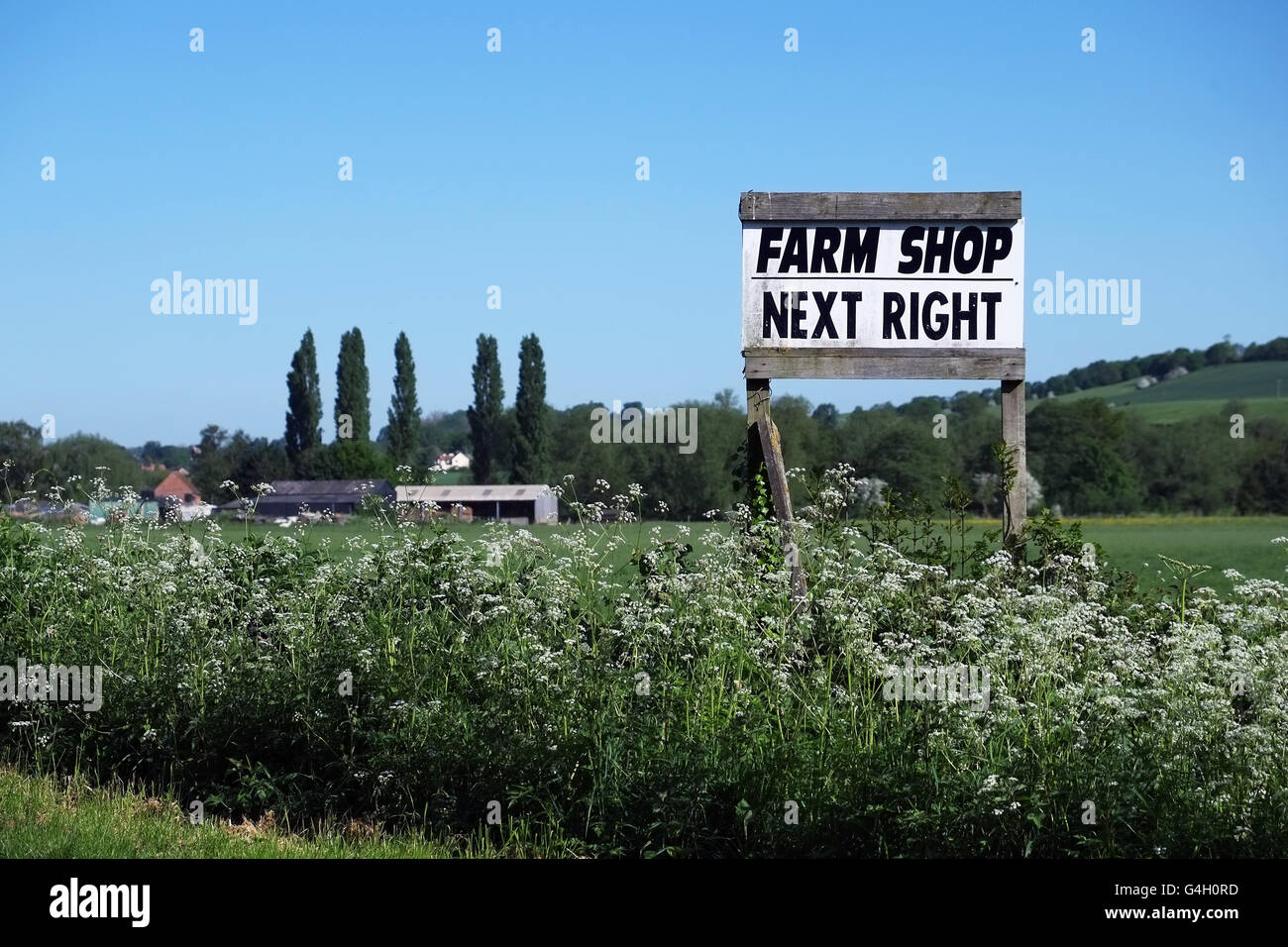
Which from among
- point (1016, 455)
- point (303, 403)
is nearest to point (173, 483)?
point (303, 403)

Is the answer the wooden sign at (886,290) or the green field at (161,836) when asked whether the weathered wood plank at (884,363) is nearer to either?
the wooden sign at (886,290)

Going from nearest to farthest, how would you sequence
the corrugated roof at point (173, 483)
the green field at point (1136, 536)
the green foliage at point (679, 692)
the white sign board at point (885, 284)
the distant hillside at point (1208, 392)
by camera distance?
the green foliage at point (679, 692) < the white sign board at point (885, 284) < the green field at point (1136, 536) < the corrugated roof at point (173, 483) < the distant hillside at point (1208, 392)

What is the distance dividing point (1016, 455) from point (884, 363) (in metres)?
1.30

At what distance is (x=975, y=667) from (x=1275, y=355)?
12777cm

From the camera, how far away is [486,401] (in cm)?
7944

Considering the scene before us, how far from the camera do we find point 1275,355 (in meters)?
120

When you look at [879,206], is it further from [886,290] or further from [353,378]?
[353,378]

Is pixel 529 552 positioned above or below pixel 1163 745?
above

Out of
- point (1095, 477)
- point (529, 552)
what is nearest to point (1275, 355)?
point (1095, 477)

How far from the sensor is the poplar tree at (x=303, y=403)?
265 feet

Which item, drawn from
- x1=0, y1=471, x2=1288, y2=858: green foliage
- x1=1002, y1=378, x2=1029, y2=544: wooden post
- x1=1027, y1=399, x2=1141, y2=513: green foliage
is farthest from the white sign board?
x1=1027, y1=399, x2=1141, y2=513: green foliage

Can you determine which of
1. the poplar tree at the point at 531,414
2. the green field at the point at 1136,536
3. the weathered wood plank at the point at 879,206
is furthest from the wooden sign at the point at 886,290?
the poplar tree at the point at 531,414

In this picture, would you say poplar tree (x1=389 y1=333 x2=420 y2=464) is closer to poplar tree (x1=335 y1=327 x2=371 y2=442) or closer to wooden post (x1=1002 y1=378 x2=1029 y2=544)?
poplar tree (x1=335 y1=327 x2=371 y2=442)
